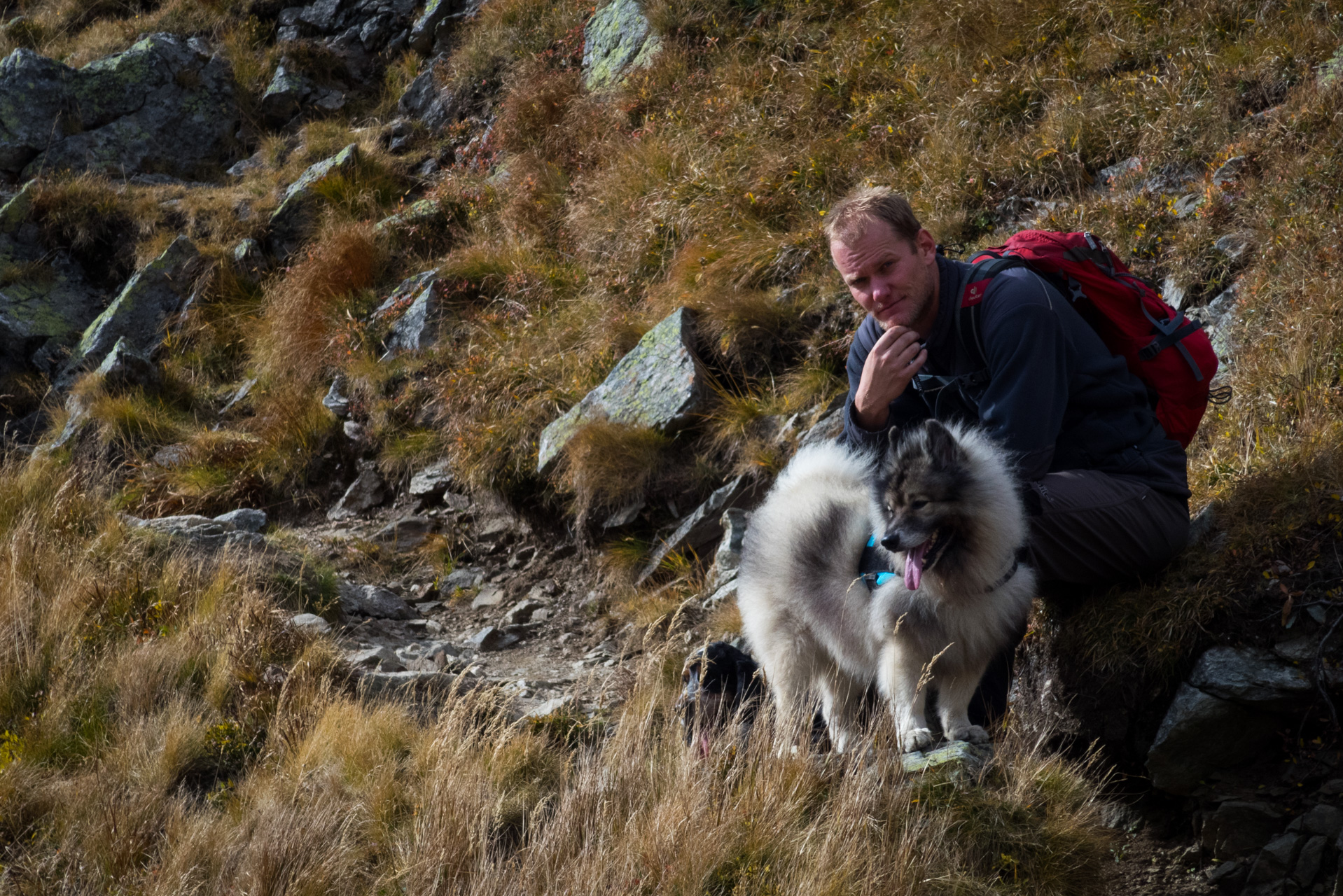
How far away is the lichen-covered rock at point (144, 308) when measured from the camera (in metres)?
10.5

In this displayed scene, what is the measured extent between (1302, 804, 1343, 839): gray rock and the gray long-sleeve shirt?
4.04 ft

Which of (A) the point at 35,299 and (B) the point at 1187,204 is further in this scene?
(A) the point at 35,299

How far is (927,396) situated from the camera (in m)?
4.06

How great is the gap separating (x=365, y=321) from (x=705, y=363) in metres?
4.41

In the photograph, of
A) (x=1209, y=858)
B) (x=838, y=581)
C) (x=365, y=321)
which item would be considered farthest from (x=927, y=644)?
(x=365, y=321)

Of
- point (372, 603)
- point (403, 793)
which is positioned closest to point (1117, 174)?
point (403, 793)

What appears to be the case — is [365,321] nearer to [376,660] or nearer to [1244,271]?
[376,660]

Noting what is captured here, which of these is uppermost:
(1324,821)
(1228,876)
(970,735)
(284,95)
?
(284,95)

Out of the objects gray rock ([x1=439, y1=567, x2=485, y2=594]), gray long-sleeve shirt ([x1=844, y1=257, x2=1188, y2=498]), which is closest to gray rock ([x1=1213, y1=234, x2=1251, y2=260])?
gray long-sleeve shirt ([x1=844, y1=257, x2=1188, y2=498])

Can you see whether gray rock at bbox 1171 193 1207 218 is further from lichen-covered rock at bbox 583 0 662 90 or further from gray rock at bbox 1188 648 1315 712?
lichen-covered rock at bbox 583 0 662 90

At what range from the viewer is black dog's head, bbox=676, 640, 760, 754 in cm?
404

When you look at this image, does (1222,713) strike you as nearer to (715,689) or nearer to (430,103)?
(715,689)

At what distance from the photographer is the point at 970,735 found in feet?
12.0

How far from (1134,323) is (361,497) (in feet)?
20.9
